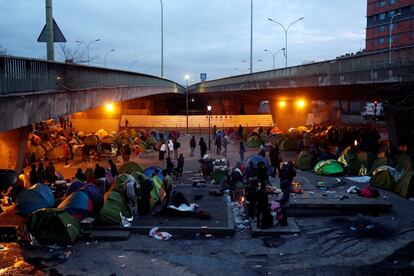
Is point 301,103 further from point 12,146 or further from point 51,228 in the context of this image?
point 51,228

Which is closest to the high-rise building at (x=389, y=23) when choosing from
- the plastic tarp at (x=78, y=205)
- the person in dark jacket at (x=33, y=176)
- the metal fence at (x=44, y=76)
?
the metal fence at (x=44, y=76)

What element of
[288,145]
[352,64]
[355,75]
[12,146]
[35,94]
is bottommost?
[288,145]

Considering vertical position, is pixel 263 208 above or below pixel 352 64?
below

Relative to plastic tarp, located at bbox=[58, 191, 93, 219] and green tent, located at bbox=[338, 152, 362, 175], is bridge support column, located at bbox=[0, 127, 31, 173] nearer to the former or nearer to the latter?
plastic tarp, located at bbox=[58, 191, 93, 219]

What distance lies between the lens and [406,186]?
1744cm

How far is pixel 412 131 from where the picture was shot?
2591 centimetres

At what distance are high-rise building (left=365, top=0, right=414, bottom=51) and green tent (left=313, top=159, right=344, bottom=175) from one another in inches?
2351

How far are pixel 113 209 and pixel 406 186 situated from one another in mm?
11204

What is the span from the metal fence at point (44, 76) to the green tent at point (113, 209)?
384cm

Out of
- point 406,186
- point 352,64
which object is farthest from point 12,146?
point 352,64

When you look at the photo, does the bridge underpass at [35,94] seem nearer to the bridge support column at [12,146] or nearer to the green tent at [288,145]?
the bridge support column at [12,146]

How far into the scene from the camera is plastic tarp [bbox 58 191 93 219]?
13586mm

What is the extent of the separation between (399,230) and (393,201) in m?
3.53

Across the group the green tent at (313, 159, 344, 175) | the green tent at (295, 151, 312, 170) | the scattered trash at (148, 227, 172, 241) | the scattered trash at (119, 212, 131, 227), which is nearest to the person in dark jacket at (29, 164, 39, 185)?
the scattered trash at (119, 212, 131, 227)
